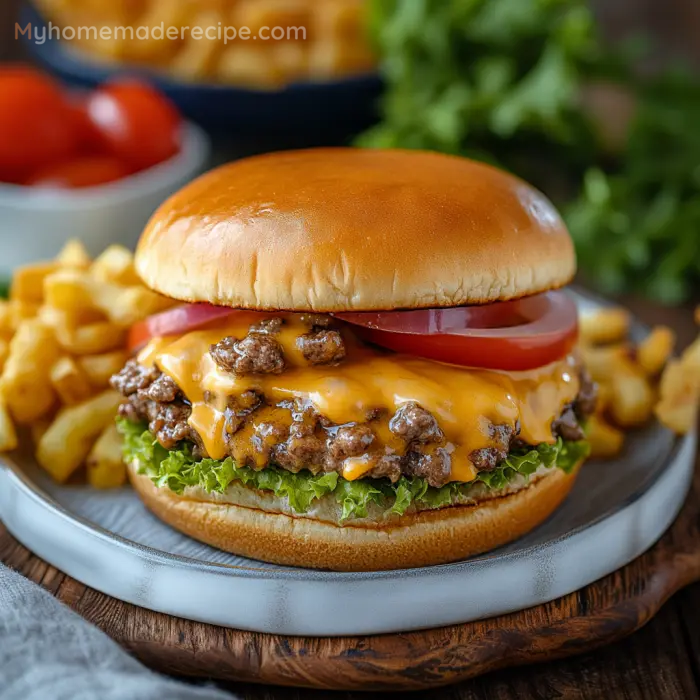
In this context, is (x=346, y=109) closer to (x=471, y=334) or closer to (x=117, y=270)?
(x=117, y=270)

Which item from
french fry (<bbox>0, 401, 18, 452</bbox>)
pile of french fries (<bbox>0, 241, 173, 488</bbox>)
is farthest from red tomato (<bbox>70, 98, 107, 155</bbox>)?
french fry (<bbox>0, 401, 18, 452</bbox>)

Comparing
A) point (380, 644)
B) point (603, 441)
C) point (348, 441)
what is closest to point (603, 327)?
point (603, 441)

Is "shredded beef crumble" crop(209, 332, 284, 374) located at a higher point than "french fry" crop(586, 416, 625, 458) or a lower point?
higher

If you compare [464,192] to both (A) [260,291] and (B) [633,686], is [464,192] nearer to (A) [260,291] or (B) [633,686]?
(A) [260,291]

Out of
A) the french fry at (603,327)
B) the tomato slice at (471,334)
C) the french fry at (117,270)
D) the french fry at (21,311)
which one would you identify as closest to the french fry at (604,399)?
the french fry at (603,327)

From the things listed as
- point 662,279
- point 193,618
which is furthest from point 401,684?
point 662,279

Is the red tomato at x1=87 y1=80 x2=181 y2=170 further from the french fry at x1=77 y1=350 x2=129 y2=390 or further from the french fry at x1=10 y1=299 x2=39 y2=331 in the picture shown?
the french fry at x1=77 y1=350 x2=129 y2=390

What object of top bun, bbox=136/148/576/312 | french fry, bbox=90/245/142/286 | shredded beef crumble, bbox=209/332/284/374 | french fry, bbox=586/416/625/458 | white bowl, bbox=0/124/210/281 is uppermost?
top bun, bbox=136/148/576/312
